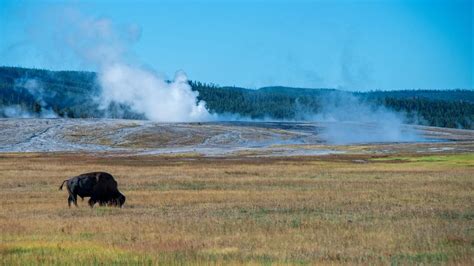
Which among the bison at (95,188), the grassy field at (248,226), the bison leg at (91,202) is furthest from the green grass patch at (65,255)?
the bison at (95,188)

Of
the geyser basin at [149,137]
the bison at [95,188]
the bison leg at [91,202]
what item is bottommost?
the geyser basin at [149,137]

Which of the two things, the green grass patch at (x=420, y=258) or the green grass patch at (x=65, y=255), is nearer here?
the green grass patch at (x=420, y=258)

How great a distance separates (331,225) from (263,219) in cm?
259

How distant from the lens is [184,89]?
162 metres

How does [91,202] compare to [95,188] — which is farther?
[95,188]

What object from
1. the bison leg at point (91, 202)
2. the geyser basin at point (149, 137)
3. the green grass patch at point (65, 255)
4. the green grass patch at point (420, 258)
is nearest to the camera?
the green grass patch at point (420, 258)

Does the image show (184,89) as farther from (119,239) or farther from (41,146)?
(119,239)

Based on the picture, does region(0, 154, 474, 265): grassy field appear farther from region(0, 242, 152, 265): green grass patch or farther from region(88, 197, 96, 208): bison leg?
region(88, 197, 96, 208): bison leg

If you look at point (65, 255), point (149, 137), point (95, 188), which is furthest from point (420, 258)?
point (149, 137)

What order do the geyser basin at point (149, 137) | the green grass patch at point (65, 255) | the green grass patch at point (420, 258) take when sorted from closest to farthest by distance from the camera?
the green grass patch at point (420, 258) → the green grass patch at point (65, 255) → the geyser basin at point (149, 137)

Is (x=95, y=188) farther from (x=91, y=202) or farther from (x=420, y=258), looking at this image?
(x=420, y=258)

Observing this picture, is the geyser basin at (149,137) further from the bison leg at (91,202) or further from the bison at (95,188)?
the bison leg at (91,202)

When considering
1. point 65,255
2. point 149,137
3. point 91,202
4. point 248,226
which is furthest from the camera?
point 149,137

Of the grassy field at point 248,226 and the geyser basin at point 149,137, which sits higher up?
the grassy field at point 248,226
